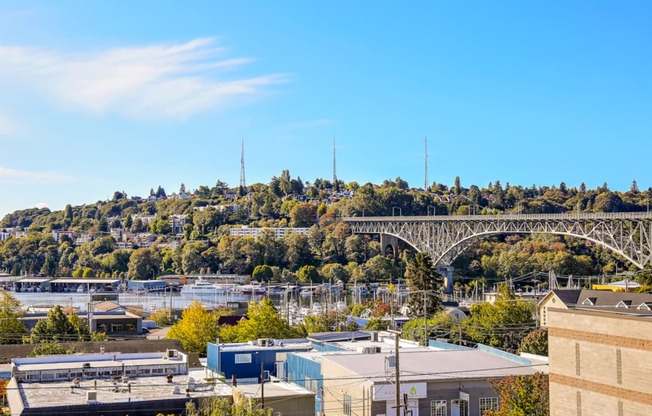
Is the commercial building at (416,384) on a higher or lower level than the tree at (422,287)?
lower

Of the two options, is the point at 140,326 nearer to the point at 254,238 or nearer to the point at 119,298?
the point at 119,298

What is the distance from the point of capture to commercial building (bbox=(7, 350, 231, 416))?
23.8m

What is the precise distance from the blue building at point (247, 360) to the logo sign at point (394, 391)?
27.2 feet

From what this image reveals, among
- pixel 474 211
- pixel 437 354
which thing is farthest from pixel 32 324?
pixel 474 211

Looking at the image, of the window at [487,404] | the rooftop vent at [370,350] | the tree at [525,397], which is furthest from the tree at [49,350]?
the tree at [525,397]

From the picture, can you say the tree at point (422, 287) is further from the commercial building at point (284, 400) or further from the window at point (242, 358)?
the commercial building at point (284, 400)

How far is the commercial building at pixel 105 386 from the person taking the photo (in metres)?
23.8

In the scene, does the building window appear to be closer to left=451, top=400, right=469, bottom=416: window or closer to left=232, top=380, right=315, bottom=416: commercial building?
left=232, top=380, right=315, bottom=416: commercial building

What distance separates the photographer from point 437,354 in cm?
3105

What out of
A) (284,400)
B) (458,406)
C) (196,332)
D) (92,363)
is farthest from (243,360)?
(196,332)

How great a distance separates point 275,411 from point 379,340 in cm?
1564

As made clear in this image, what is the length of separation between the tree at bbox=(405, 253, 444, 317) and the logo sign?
32671mm

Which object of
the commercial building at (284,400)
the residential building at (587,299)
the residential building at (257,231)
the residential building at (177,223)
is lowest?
the commercial building at (284,400)

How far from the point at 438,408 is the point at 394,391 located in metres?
1.84
